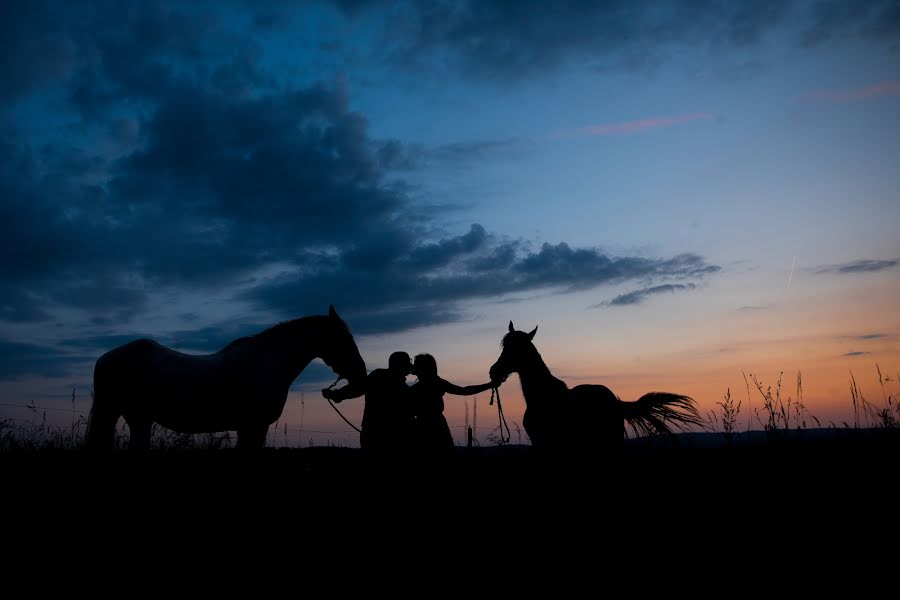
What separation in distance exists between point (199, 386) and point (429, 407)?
11.8 feet

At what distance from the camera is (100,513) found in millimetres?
5402

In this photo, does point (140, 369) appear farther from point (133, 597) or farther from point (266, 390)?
point (133, 597)

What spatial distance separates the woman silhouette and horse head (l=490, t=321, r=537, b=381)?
2.96 ft

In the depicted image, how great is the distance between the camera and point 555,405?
295 inches

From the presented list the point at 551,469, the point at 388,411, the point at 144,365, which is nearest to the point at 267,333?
the point at 144,365

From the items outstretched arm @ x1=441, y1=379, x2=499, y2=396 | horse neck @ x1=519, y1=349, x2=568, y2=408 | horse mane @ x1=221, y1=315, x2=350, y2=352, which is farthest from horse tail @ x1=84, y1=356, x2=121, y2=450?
horse neck @ x1=519, y1=349, x2=568, y2=408

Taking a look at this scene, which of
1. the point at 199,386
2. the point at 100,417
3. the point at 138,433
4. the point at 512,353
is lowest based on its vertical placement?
the point at 138,433

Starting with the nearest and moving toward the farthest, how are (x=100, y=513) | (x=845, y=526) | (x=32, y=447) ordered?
1. (x=845, y=526)
2. (x=100, y=513)
3. (x=32, y=447)

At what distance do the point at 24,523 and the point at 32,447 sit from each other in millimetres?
5258

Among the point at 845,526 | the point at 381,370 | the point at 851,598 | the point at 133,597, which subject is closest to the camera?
the point at 851,598

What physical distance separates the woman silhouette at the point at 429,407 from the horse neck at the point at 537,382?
1.12 meters

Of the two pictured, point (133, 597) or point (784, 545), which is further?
point (784, 545)

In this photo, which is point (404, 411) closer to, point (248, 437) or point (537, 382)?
point (537, 382)

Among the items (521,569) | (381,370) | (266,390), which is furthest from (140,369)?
(521,569)
